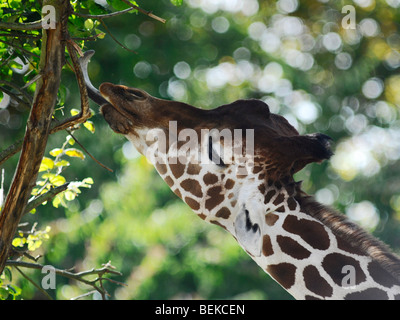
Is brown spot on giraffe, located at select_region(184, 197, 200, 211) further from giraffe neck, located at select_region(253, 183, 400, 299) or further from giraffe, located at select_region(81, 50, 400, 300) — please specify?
giraffe neck, located at select_region(253, 183, 400, 299)

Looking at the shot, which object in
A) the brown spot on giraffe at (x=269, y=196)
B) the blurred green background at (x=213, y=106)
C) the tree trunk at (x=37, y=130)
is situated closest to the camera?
the tree trunk at (x=37, y=130)

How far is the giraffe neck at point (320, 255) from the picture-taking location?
7.37 ft

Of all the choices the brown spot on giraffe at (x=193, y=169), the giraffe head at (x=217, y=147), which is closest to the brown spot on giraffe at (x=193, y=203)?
the giraffe head at (x=217, y=147)

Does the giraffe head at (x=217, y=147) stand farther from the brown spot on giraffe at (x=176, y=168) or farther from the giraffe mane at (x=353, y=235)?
the giraffe mane at (x=353, y=235)

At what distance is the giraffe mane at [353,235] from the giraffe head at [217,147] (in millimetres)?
149

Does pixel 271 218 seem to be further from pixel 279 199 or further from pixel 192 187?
pixel 192 187

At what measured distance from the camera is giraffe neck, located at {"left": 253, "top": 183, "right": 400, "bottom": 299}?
88.4 inches

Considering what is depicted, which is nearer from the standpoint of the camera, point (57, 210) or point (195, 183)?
point (195, 183)

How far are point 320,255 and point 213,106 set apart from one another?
951cm

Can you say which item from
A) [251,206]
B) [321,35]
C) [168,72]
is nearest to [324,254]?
[251,206]

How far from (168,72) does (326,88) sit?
10.2 feet

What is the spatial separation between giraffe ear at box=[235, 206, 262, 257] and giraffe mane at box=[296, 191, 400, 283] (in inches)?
10.3
